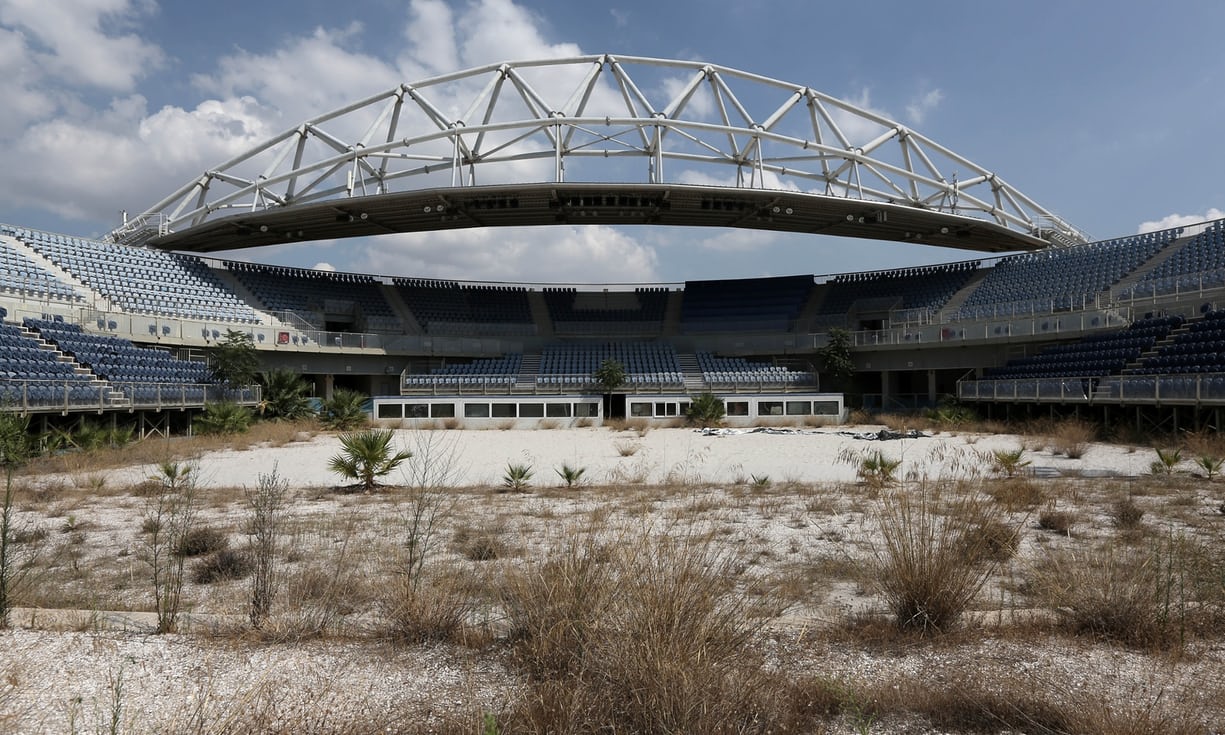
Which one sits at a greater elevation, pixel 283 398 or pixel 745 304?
pixel 745 304

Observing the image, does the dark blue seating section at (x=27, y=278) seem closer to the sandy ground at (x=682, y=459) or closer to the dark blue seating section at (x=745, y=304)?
the sandy ground at (x=682, y=459)

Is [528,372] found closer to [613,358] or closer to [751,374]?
[613,358]

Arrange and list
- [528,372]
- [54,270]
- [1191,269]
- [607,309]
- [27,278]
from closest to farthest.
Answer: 1. [27,278]
2. [1191,269]
3. [54,270]
4. [528,372]
5. [607,309]

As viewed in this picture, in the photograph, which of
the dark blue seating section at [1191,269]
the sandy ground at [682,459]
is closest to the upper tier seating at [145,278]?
the sandy ground at [682,459]

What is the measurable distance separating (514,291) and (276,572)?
4638cm

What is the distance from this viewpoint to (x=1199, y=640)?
13.6 ft

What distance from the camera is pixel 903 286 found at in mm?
45500

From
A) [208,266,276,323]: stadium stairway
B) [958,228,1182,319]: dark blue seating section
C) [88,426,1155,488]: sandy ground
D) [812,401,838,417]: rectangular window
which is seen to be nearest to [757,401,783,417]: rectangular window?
[812,401,838,417]: rectangular window

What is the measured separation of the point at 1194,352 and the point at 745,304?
2827cm

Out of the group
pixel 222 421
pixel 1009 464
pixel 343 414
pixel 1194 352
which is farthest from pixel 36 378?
pixel 1194 352

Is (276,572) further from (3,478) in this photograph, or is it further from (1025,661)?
(3,478)

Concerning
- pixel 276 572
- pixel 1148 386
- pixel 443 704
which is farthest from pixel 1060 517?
pixel 1148 386

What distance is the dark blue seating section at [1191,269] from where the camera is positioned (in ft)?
87.6

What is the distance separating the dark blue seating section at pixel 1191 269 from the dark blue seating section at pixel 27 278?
51.2 meters
